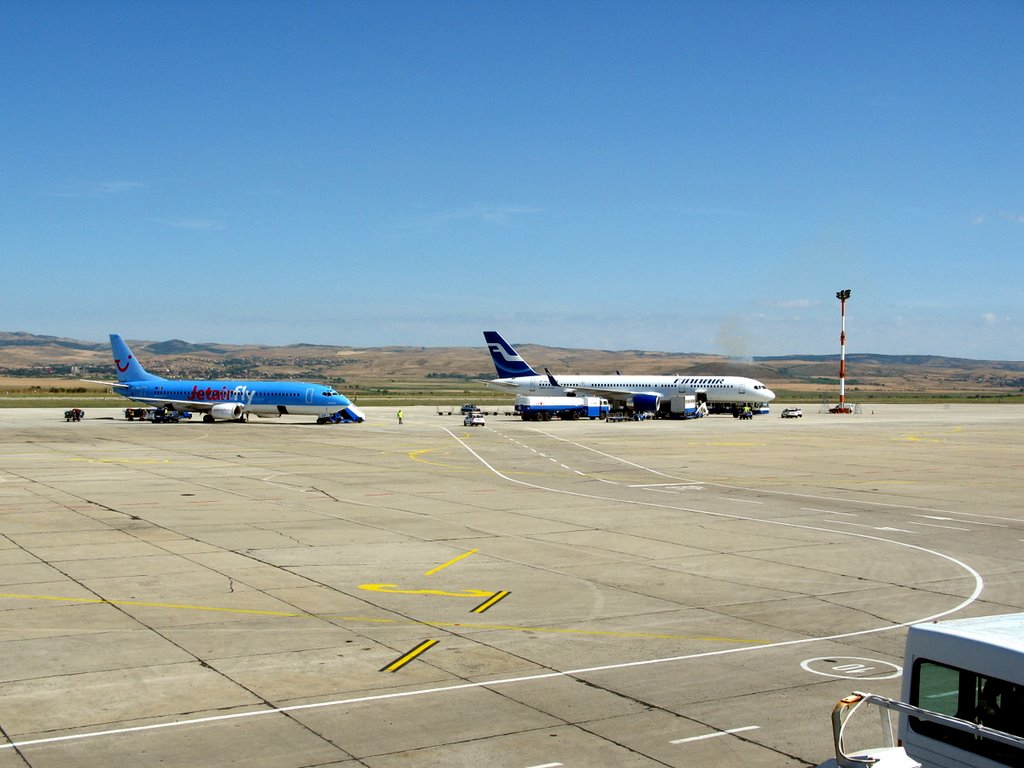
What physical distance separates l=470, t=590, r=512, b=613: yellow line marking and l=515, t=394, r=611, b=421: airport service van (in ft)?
282

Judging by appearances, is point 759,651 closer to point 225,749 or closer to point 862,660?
point 862,660

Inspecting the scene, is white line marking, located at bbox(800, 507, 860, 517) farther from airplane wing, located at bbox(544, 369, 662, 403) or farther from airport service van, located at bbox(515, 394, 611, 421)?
airplane wing, located at bbox(544, 369, 662, 403)

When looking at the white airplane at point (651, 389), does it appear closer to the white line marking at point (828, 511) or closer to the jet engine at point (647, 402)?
the jet engine at point (647, 402)

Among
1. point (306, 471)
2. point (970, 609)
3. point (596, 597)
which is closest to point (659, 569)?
point (596, 597)

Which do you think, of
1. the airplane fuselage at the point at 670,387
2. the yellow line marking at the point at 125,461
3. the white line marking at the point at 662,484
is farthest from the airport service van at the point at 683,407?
the yellow line marking at the point at 125,461

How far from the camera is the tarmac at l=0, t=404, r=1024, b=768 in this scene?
43.0 feet

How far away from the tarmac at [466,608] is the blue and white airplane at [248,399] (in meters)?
46.7

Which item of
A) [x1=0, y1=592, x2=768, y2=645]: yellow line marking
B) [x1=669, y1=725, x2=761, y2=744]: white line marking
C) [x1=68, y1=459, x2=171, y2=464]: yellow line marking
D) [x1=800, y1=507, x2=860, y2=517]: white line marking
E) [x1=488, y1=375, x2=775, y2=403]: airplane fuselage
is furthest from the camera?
[x1=488, y1=375, x2=775, y2=403]: airplane fuselage

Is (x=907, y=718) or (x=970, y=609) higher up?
(x=907, y=718)

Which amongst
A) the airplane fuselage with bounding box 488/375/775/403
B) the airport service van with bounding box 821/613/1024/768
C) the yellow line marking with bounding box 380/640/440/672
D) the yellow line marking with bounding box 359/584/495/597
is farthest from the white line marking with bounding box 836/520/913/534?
the airplane fuselage with bounding box 488/375/775/403

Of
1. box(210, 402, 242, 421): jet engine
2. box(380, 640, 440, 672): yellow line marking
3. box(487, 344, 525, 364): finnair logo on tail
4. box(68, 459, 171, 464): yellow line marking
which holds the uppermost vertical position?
box(487, 344, 525, 364): finnair logo on tail

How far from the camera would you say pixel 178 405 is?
100375 mm

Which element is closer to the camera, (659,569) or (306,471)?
(659,569)

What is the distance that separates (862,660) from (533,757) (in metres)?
7.27
